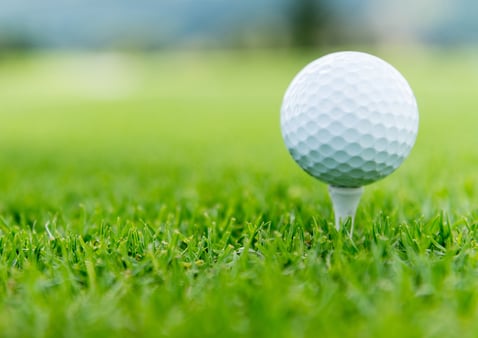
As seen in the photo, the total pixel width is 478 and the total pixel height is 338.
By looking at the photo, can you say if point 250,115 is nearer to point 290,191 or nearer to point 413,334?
point 290,191

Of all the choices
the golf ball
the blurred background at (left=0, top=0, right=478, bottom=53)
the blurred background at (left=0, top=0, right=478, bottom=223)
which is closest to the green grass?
the blurred background at (left=0, top=0, right=478, bottom=223)

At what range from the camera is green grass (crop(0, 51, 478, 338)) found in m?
1.28

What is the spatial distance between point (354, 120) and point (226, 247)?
0.66 m

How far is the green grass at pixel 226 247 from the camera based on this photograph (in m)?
1.28

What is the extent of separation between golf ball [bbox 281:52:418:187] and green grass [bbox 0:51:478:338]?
8.4 inches

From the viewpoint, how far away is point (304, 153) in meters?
2.01

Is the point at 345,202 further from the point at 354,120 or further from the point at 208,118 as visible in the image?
the point at 208,118

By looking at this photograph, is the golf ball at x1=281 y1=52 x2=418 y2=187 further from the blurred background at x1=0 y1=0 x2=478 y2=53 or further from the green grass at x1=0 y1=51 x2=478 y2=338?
the blurred background at x1=0 y1=0 x2=478 y2=53

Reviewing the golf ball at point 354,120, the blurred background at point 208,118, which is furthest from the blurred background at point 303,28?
the golf ball at point 354,120

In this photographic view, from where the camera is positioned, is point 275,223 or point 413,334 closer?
point 413,334

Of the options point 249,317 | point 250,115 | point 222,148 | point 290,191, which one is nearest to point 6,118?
point 250,115

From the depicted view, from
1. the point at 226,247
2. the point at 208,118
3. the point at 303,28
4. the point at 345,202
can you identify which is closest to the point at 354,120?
the point at 345,202

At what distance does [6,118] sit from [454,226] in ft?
29.0

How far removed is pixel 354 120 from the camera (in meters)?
1.88
